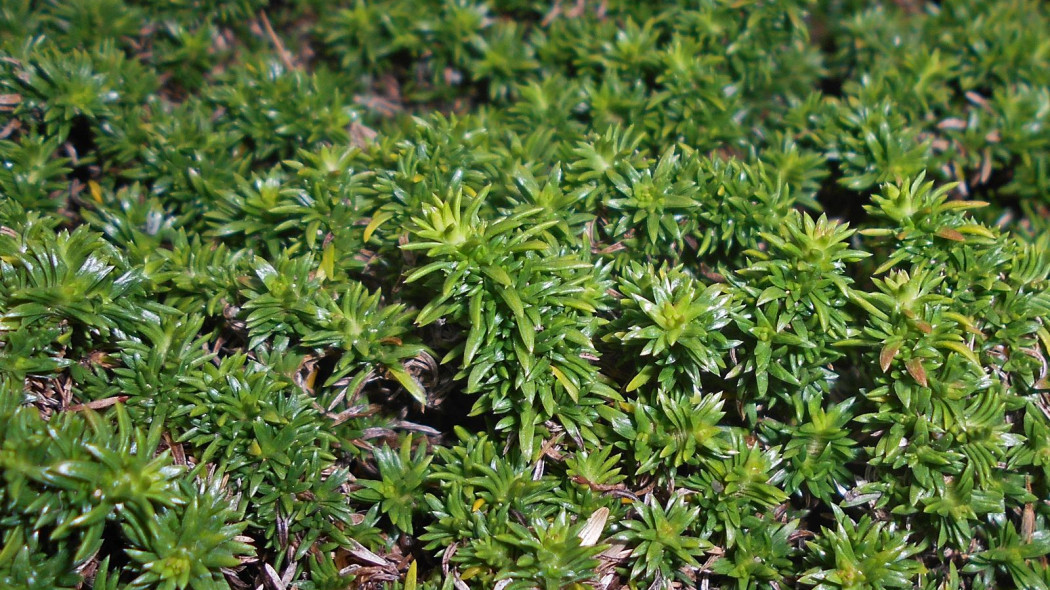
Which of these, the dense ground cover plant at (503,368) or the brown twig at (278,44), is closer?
the dense ground cover plant at (503,368)

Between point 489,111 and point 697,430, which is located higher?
point 489,111

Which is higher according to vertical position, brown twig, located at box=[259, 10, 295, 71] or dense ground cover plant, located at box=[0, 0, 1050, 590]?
brown twig, located at box=[259, 10, 295, 71]

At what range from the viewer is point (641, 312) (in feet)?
8.78

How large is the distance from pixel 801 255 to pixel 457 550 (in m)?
1.55

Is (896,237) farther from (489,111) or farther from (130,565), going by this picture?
(130,565)

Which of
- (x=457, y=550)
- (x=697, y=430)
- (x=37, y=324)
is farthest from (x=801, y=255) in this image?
(x=37, y=324)

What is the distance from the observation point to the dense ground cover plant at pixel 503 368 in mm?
2576

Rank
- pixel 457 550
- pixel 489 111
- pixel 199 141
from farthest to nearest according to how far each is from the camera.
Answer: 1. pixel 489 111
2. pixel 199 141
3. pixel 457 550

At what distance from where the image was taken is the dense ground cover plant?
258cm

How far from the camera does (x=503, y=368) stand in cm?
263

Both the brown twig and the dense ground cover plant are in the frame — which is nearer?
the dense ground cover plant

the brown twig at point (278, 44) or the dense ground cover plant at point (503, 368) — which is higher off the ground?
the brown twig at point (278, 44)

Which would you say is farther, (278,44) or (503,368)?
(278,44)

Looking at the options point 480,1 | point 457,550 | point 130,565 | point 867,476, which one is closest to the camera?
point 130,565
